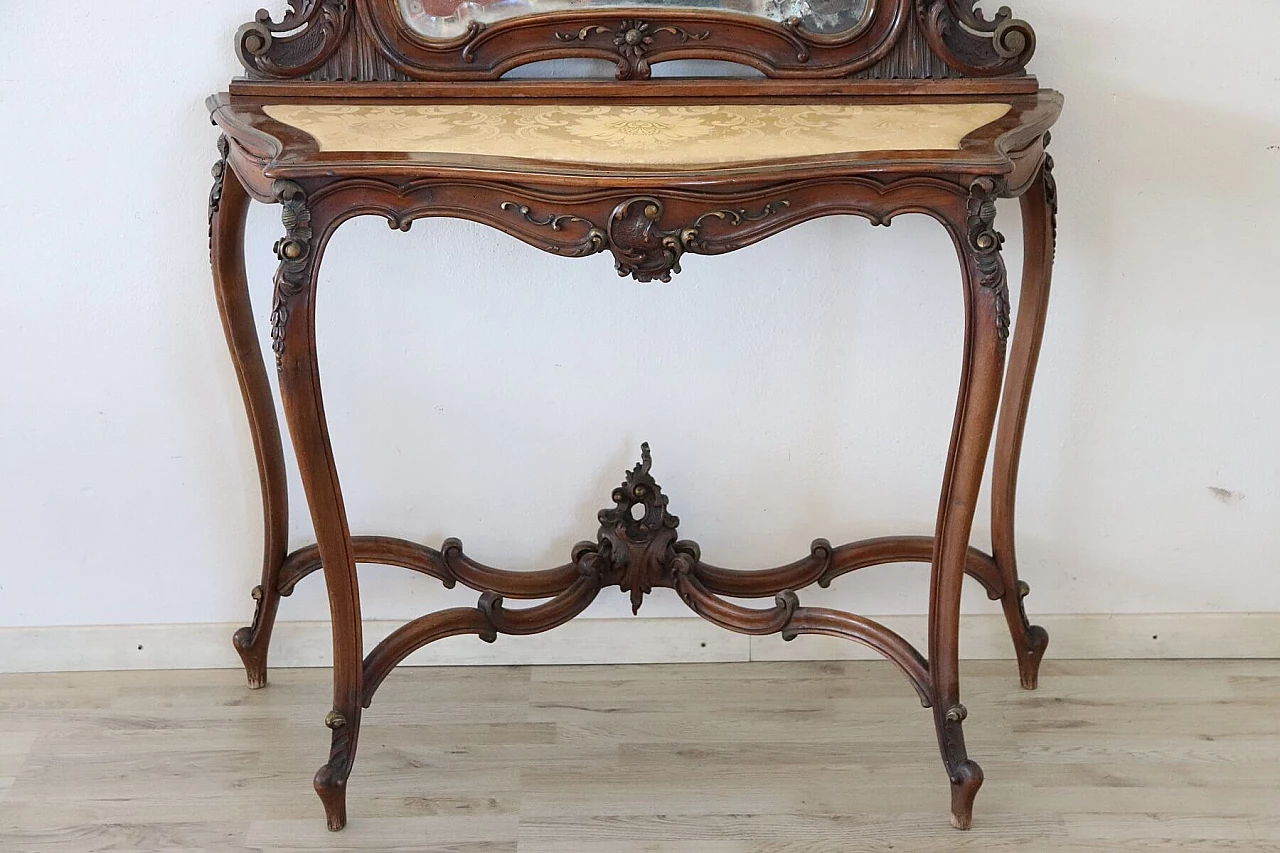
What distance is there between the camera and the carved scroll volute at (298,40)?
1.76 meters

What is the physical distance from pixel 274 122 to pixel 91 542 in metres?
0.98

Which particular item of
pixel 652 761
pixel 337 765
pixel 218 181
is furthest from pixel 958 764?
pixel 218 181

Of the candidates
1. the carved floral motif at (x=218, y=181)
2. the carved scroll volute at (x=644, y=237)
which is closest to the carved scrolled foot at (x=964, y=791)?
the carved scroll volute at (x=644, y=237)

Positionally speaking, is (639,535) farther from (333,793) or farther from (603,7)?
(603,7)

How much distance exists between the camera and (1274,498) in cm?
218

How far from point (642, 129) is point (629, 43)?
0.84 ft

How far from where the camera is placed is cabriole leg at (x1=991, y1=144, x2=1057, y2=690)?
72.0 inches

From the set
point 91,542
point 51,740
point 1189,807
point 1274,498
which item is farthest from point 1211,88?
point 51,740

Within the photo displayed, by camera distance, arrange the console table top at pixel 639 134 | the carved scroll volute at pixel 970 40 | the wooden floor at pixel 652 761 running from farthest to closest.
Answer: the wooden floor at pixel 652 761, the carved scroll volute at pixel 970 40, the console table top at pixel 639 134

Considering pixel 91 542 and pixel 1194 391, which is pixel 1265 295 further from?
pixel 91 542

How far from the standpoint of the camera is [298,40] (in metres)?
1.78

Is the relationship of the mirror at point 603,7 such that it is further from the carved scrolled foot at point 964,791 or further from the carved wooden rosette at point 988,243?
the carved scrolled foot at point 964,791

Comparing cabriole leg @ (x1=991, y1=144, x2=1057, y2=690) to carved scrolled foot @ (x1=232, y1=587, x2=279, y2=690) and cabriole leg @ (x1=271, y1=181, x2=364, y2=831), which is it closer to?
cabriole leg @ (x1=271, y1=181, x2=364, y2=831)

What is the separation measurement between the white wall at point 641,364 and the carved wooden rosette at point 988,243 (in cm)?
49
